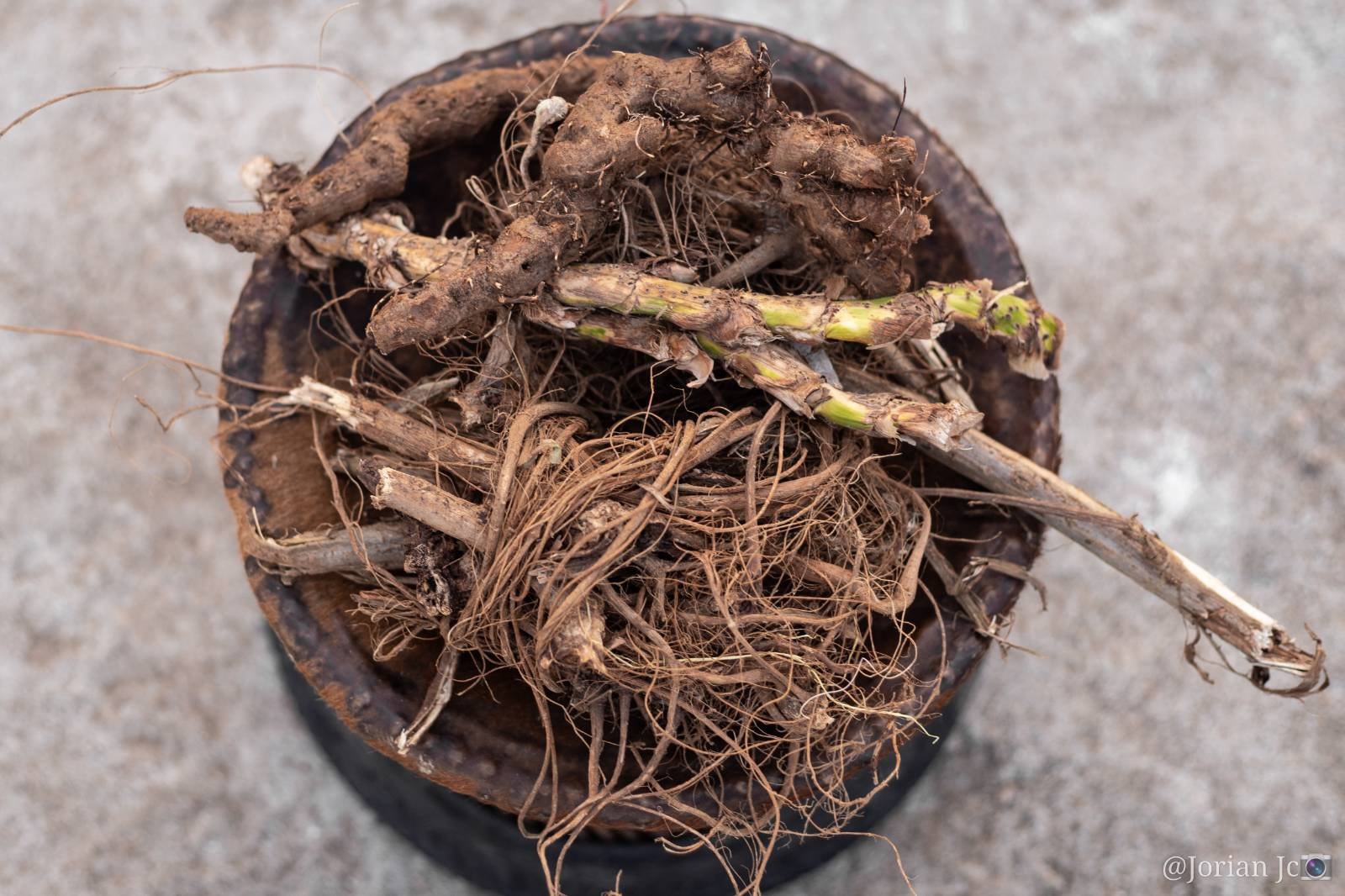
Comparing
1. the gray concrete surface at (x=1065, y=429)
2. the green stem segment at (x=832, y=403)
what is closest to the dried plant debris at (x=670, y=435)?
the green stem segment at (x=832, y=403)

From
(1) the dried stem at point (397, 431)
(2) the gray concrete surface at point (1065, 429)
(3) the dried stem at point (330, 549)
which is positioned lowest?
(2) the gray concrete surface at point (1065, 429)

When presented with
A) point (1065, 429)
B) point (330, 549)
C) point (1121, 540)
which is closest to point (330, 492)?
point (330, 549)

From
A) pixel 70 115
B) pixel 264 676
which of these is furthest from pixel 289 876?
pixel 70 115

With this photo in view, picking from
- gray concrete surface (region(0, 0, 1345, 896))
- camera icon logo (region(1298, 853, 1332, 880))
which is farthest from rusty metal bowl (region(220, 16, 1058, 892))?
camera icon logo (region(1298, 853, 1332, 880))

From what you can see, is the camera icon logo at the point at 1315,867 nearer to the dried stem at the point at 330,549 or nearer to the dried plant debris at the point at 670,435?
the dried plant debris at the point at 670,435

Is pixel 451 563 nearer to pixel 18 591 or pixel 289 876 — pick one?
pixel 289 876

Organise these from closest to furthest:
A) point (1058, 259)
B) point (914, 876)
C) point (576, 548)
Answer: point (576, 548), point (914, 876), point (1058, 259)
